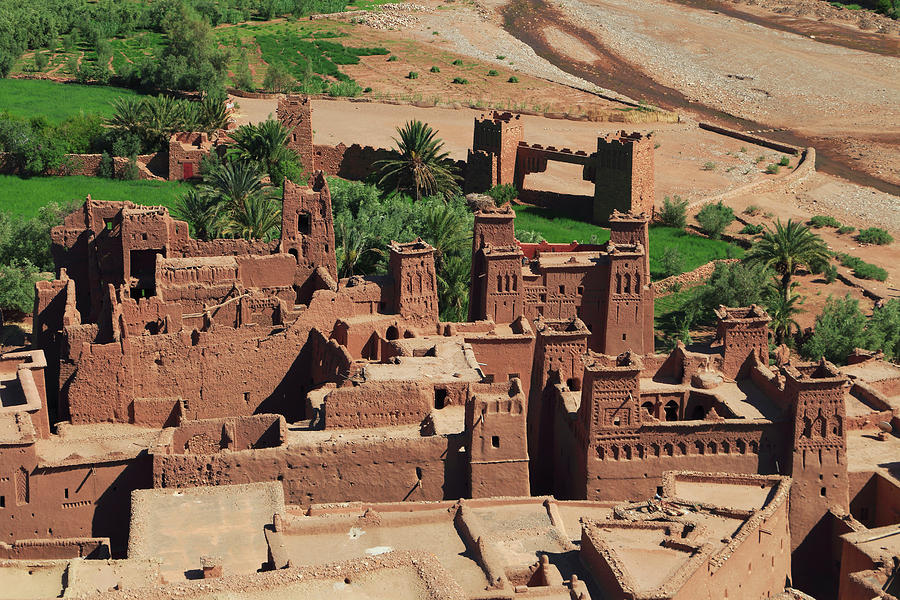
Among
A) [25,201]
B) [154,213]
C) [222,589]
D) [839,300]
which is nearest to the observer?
[222,589]

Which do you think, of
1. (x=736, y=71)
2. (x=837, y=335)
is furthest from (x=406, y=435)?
(x=736, y=71)

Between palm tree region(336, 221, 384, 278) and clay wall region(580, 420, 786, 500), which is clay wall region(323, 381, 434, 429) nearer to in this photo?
clay wall region(580, 420, 786, 500)

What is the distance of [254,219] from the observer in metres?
59.7

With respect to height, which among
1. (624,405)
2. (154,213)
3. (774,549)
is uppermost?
Result: (154,213)

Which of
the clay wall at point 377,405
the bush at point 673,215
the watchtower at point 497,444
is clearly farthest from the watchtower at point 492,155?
the watchtower at point 497,444

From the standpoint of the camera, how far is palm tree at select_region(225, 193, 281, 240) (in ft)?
196

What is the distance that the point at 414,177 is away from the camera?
7312 cm

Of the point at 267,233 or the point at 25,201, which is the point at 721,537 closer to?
the point at 267,233

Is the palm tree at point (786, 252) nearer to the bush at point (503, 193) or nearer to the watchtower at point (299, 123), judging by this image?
the bush at point (503, 193)

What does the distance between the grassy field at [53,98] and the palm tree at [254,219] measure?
26.5 metres

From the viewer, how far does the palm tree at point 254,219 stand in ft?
196

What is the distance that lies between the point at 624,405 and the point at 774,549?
544cm

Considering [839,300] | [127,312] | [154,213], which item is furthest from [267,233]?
[839,300]

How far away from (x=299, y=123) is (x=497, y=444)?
133ft
